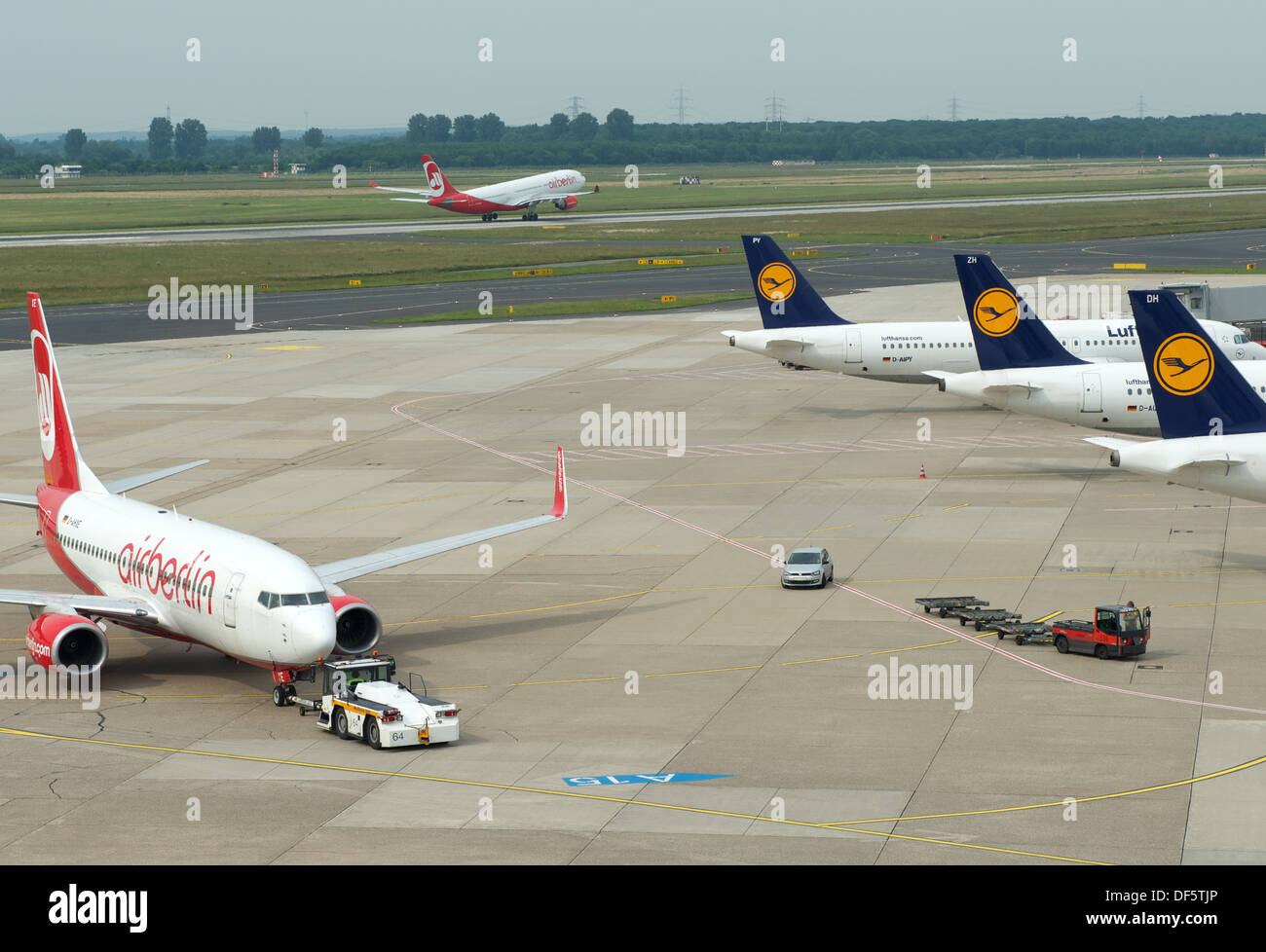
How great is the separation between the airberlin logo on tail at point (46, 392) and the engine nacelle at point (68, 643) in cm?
940

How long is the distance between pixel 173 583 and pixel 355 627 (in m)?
4.97

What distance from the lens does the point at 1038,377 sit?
69.6 meters

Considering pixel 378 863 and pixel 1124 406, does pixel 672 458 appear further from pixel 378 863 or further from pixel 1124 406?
pixel 378 863

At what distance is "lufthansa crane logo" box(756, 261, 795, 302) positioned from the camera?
89000 millimetres

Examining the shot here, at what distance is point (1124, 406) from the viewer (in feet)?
227

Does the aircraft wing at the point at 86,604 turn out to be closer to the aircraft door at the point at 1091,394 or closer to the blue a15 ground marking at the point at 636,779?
the blue a15 ground marking at the point at 636,779

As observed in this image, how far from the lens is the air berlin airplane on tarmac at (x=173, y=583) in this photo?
4091 centimetres

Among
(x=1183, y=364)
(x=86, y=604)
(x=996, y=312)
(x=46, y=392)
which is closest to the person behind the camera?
(x=86, y=604)

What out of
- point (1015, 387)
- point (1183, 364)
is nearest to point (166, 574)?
point (1183, 364)

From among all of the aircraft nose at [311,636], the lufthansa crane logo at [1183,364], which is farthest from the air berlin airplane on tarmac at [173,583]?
the lufthansa crane logo at [1183,364]

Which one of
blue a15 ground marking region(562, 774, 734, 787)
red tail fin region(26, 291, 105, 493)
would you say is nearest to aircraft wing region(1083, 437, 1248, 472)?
blue a15 ground marking region(562, 774, 734, 787)

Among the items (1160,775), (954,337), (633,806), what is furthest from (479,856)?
(954,337)

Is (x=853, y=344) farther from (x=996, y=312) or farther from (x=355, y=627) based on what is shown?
(x=355, y=627)
